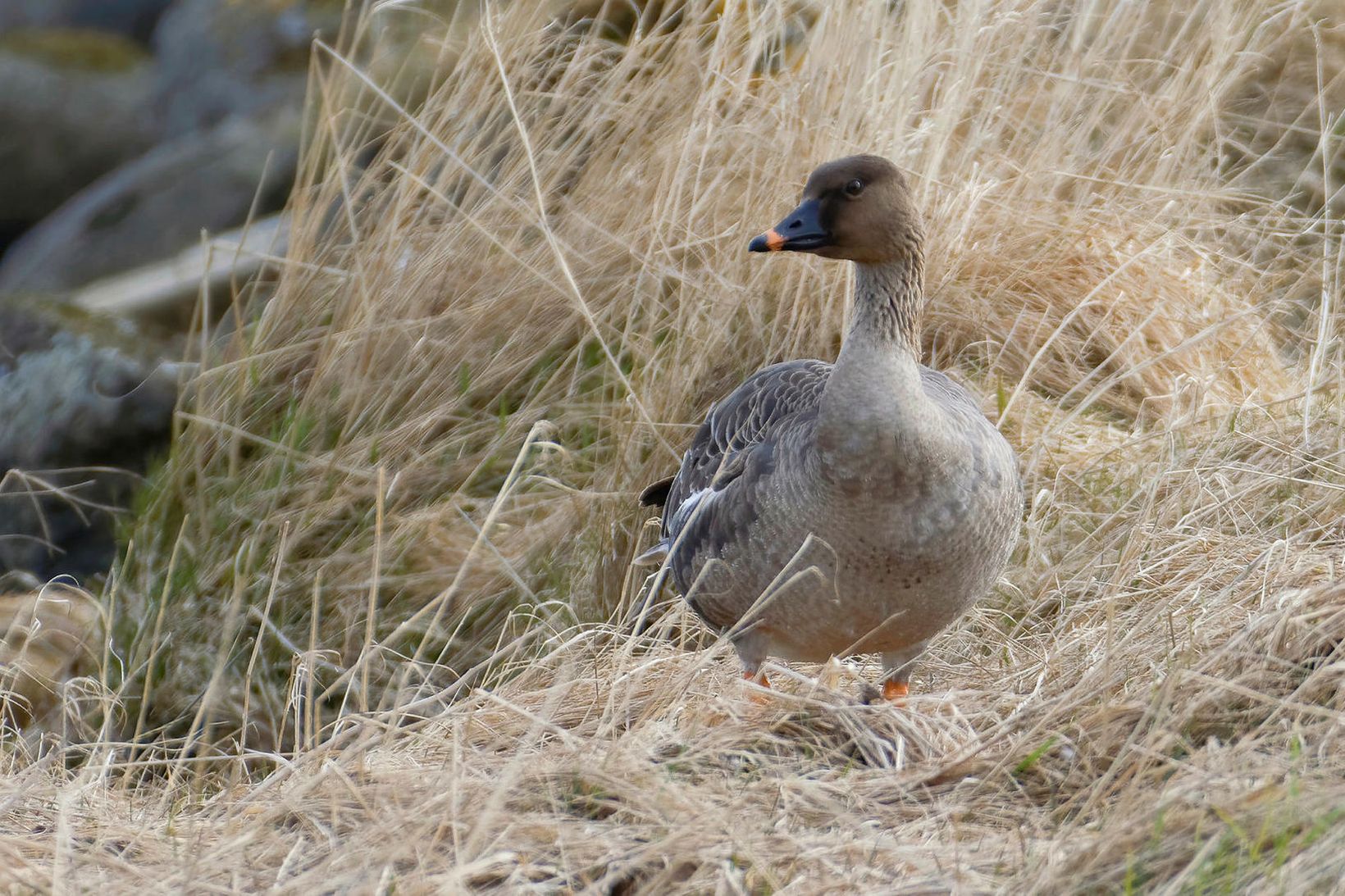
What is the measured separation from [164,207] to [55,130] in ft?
9.61

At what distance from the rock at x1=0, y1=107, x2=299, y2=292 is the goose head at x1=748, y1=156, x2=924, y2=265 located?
6079mm

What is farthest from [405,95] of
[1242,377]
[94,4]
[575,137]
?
[94,4]

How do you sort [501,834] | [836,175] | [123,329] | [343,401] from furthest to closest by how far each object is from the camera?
[123,329]
[343,401]
[836,175]
[501,834]

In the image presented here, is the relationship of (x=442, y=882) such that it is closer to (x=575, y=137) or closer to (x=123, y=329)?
(x=575, y=137)

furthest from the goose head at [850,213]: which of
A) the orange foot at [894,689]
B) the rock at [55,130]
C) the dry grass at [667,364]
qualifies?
the rock at [55,130]

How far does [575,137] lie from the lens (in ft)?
17.0

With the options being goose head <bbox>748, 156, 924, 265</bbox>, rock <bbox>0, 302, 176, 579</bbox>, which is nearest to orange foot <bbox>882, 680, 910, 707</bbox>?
goose head <bbox>748, 156, 924, 265</bbox>

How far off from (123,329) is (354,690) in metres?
3.44

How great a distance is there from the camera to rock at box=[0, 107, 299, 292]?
29.5 feet

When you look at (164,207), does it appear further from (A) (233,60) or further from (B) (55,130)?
(B) (55,130)

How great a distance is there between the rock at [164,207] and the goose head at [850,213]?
6079 millimetres

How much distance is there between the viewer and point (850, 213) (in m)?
3.25

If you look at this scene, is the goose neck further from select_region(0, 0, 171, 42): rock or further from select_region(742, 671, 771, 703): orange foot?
select_region(0, 0, 171, 42): rock

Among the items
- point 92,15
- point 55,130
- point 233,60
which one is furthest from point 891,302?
point 92,15
